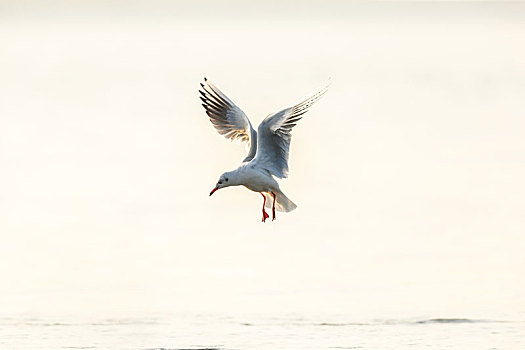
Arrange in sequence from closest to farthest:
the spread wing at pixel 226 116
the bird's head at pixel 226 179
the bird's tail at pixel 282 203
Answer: the bird's head at pixel 226 179, the bird's tail at pixel 282 203, the spread wing at pixel 226 116

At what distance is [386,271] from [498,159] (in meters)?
4.86

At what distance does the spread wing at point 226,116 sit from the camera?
1238cm

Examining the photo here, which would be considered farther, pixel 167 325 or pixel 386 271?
pixel 386 271

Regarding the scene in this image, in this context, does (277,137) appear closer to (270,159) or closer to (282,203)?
(270,159)

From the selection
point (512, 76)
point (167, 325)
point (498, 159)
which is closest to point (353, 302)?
point (167, 325)

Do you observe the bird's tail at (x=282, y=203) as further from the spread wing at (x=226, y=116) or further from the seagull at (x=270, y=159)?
the spread wing at (x=226, y=116)

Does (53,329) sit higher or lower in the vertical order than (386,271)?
lower

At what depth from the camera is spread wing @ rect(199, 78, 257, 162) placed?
1238 centimetres

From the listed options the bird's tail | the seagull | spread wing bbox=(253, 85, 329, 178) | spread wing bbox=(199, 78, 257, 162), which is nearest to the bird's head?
the seagull

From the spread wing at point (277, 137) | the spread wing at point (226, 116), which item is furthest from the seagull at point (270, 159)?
the spread wing at point (226, 116)

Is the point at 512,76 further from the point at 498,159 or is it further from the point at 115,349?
the point at 115,349

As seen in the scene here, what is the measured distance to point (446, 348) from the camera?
10.1 metres

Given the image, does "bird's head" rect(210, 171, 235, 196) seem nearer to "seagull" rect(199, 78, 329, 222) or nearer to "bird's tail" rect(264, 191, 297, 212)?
"seagull" rect(199, 78, 329, 222)

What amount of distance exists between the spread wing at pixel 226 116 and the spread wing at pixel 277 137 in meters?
0.60
